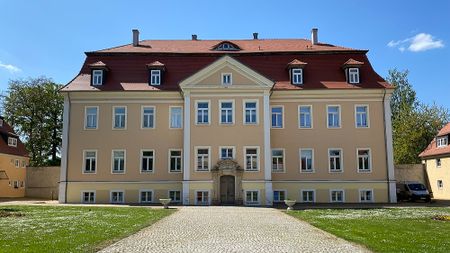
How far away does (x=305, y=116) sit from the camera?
108ft

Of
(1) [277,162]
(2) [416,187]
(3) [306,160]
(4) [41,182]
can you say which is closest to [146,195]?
(1) [277,162]

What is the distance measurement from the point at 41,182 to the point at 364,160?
96.6ft

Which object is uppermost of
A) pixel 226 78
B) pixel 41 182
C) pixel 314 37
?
pixel 314 37

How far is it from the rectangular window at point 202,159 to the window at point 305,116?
743cm

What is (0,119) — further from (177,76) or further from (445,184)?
(445,184)

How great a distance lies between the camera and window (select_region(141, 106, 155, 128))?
109ft

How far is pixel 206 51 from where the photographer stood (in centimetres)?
3538

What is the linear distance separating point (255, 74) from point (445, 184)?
1959cm

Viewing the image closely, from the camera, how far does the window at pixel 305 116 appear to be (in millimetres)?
32906

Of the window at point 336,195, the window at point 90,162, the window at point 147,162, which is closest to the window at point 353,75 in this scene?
the window at point 336,195

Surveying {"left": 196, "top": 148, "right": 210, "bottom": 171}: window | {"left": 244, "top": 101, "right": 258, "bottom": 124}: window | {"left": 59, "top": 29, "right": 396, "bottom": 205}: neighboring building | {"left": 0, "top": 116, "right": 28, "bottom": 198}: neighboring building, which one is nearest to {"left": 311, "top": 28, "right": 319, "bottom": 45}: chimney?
{"left": 59, "top": 29, "right": 396, "bottom": 205}: neighboring building

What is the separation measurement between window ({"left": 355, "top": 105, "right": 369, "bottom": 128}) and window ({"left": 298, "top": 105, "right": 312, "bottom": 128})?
3.47 m

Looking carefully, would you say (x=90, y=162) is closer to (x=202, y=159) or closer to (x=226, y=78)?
(x=202, y=159)

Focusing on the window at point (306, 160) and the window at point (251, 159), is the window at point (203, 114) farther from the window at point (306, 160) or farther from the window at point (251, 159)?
the window at point (306, 160)
